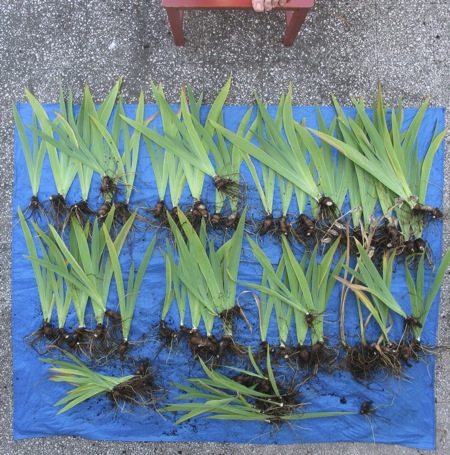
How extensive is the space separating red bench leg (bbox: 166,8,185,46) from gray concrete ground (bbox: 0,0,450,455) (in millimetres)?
53

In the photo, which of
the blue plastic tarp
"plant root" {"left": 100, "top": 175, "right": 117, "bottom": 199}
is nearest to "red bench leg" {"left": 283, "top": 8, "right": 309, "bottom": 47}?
the blue plastic tarp

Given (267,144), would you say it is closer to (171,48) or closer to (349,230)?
(349,230)

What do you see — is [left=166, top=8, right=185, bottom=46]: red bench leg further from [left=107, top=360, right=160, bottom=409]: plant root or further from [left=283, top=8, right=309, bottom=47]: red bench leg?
[left=107, top=360, right=160, bottom=409]: plant root

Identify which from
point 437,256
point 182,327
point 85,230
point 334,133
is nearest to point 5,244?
point 85,230

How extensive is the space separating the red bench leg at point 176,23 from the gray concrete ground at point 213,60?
53 mm

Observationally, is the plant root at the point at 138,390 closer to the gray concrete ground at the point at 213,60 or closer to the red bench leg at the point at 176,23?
the gray concrete ground at the point at 213,60

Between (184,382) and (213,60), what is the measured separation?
119cm

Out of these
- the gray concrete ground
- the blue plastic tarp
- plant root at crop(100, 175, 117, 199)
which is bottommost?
the blue plastic tarp

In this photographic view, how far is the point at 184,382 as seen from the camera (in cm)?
154

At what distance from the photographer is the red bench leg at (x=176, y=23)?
1.39 m

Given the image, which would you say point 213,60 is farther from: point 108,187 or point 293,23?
point 108,187

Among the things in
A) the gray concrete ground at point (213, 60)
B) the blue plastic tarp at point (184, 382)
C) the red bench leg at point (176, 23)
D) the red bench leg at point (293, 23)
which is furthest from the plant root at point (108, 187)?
the red bench leg at point (293, 23)

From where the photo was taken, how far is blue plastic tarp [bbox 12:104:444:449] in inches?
60.7

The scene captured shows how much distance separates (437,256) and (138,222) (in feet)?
3.61
